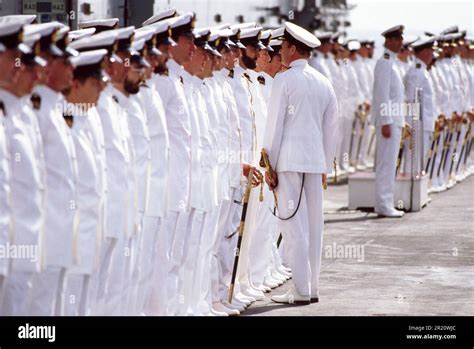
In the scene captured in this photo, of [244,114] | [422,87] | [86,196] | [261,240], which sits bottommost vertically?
[261,240]

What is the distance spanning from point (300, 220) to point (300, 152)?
53cm

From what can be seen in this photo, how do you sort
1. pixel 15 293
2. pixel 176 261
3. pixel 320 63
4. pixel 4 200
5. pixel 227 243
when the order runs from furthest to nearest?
pixel 320 63, pixel 227 243, pixel 176 261, pixel 15 293, pixel 4 200

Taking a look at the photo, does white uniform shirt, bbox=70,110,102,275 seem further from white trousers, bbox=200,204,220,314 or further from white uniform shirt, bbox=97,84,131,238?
white trousers, bbox=200,204,220,314

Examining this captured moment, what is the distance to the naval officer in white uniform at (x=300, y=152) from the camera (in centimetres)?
1192

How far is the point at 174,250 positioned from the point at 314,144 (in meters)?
2.18

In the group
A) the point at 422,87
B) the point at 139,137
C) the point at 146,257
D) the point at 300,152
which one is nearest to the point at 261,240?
the point at 300,152

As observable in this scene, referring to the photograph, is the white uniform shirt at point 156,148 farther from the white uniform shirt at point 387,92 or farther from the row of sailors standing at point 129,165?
the white uniform shirt at point 387,92

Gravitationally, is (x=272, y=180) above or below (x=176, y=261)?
above

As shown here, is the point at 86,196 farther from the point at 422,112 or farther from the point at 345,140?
the point at 345,140

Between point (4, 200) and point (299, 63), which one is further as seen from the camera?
point (299, 63)

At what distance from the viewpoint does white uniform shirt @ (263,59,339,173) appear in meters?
11.9

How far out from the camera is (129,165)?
8.89 meters

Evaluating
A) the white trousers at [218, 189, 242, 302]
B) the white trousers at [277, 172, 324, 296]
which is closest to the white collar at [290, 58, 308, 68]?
the white trousers at [277, 172, 324, 296]
